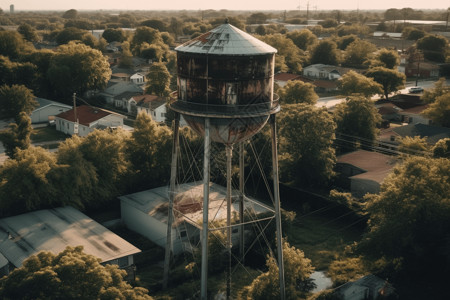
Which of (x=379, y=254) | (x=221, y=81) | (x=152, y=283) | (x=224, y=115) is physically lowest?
(x=152, y=283)

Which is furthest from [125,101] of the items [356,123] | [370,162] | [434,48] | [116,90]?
[434,48]

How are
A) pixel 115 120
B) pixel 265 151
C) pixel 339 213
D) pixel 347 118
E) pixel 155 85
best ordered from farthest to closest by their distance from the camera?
1. pixel 155 85
2. pixel 115 120
3. pixel 347 118
4. pixel 265 151
5. pixel 339 213

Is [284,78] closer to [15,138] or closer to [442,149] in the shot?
[442,149]

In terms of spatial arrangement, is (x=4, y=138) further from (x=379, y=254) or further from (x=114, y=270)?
(x=379, y=254)

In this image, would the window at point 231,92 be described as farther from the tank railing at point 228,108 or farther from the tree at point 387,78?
the tree at point 387,78

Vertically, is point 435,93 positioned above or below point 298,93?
below

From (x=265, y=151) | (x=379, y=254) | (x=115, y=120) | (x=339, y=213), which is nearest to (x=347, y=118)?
(x=265, y=151)

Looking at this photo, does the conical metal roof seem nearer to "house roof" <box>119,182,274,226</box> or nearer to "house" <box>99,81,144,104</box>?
"house roof" <box>119,182,274,226</box>
